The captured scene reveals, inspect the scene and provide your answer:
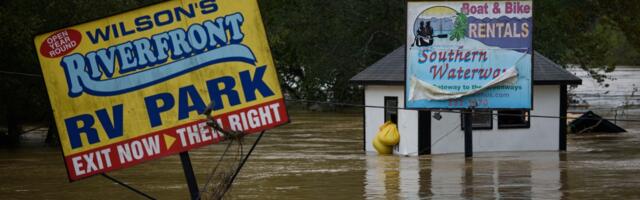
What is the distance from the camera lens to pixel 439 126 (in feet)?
112

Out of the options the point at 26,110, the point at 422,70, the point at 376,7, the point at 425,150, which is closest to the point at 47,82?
the point at 422,70

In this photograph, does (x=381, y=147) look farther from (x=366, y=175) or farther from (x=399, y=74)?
(x=366, y=175)

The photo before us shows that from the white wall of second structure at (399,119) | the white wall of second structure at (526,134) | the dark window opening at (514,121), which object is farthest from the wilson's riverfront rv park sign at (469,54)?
the dark window opening at (514,121)

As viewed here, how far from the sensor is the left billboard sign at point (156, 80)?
1155 cm

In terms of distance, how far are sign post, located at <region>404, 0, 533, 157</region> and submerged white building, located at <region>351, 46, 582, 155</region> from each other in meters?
2.29

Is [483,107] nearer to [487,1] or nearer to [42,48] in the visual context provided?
[487,1]

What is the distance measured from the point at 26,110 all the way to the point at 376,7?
21630 mm

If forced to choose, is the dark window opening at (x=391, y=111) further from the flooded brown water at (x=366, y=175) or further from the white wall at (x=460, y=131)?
the flooded brown water at (x=366, y=175)

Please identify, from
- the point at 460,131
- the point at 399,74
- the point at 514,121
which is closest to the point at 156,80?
the point at 399,74

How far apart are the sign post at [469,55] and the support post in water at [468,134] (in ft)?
1.75

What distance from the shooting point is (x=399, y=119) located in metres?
34.2

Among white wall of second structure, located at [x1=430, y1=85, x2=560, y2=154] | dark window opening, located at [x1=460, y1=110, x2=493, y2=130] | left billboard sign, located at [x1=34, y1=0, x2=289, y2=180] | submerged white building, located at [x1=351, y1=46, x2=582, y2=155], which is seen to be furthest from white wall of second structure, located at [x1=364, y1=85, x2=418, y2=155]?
left billboard sign, located at [x1=34, y1=0, x2=289, y2=180]

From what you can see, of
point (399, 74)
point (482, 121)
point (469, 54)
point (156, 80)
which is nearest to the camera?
point (156, 80)

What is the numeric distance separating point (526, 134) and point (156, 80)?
25121mm
